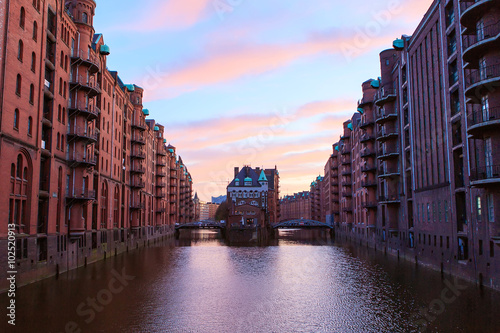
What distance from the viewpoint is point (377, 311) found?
84.0 ft

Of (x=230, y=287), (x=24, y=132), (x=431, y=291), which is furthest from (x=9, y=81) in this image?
(x=431, y=291)

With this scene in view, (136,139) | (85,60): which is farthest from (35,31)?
(136,139)

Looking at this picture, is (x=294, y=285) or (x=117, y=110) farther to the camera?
(x=117, y=110)

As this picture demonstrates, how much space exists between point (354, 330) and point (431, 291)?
12.2 m

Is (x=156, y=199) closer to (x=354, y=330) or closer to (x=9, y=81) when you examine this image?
(x=9, y=81)

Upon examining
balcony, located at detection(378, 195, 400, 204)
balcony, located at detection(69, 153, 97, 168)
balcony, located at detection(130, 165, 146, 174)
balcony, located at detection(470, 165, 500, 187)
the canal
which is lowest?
the canal

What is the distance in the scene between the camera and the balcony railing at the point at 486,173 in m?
29.0

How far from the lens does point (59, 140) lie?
39750mm

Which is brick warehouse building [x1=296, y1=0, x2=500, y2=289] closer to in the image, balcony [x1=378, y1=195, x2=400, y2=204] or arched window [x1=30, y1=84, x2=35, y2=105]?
balcony [x1=378, y1=195, x2=400, y2=204]

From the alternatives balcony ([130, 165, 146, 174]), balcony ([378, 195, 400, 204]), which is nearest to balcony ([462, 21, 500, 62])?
balcony ([378, 195, 400, 204])

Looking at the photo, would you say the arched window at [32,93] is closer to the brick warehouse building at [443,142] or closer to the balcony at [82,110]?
the balcony at [82,110]

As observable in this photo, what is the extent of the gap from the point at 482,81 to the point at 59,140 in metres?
35.1

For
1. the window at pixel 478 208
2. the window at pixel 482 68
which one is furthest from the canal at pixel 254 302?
the window at pixel 482 68

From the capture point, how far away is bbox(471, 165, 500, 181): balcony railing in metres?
29.0
